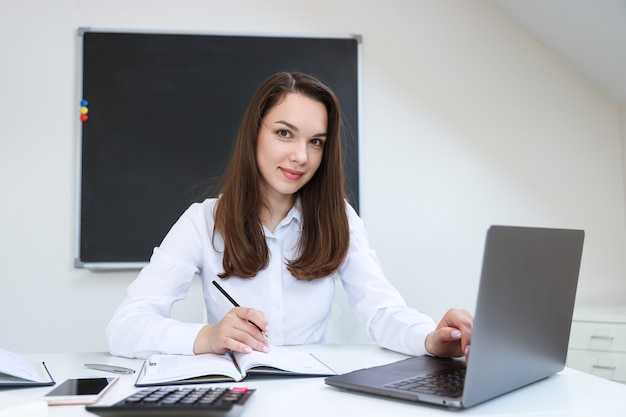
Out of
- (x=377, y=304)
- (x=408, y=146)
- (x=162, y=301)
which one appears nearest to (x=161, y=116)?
(x=408, y=146)

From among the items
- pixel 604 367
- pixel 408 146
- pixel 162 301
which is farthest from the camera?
pixel 408 146

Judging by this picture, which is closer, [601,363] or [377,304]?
[377,304]

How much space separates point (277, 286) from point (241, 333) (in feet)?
1.65

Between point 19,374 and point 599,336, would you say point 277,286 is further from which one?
point 599,336

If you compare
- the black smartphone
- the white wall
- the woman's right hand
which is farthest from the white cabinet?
the black smartphone

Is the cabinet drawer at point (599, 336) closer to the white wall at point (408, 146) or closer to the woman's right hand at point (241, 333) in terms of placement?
the white wall at point (408, 146)

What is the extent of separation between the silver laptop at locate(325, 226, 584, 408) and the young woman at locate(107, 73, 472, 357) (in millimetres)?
520

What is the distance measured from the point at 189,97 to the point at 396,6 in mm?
984

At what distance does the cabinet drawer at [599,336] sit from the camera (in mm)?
2111

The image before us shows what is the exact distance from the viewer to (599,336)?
215 cm

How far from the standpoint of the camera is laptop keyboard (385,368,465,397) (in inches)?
33.4

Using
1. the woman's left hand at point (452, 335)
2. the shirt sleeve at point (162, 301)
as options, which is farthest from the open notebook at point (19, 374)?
the woman's left hand at point (452, 335)

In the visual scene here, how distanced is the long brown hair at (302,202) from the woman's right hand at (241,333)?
419 millimetres

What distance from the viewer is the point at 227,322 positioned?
1163 mm
